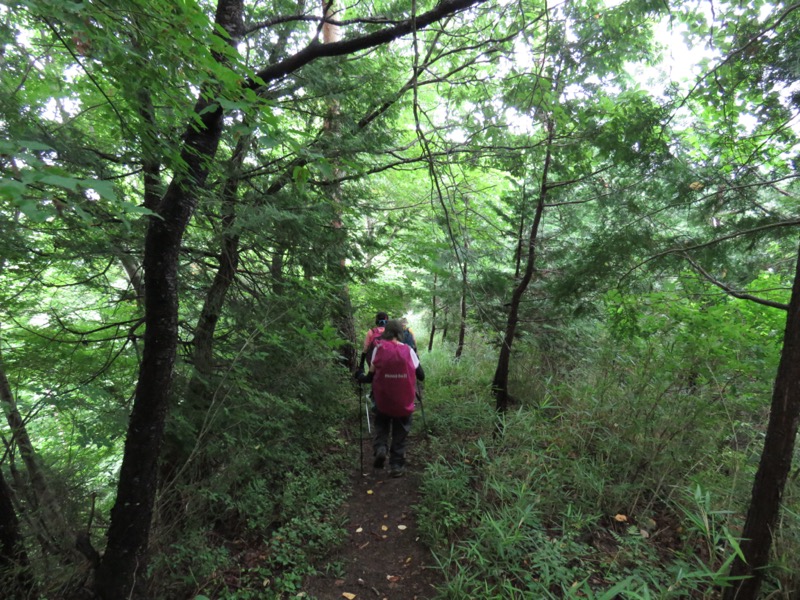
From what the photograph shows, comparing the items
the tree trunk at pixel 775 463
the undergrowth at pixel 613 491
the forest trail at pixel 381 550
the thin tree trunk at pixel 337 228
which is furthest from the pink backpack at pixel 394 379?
the tree trunk at pixel 775 463

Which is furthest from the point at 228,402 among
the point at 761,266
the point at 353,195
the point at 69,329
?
the point at 761,266

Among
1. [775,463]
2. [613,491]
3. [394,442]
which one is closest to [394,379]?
[394,442]

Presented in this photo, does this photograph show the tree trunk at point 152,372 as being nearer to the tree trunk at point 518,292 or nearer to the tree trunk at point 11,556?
the tree trunk at point 11,556

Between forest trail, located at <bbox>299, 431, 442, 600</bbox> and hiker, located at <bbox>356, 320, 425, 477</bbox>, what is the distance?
0.97ft

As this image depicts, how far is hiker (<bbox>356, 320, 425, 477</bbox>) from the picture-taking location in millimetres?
4855

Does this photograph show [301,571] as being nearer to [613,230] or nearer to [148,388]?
[148,388]

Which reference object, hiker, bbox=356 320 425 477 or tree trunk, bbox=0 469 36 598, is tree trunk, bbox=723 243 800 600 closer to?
hiker, bbox=356 320 425 477

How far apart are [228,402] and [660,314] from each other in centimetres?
514

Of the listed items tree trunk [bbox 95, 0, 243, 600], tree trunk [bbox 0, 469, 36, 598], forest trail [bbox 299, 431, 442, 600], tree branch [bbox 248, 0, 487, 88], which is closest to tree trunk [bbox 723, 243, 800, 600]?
forest trail [bbox 299, 431, 442, 600]

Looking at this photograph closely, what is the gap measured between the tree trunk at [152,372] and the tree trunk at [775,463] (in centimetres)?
401

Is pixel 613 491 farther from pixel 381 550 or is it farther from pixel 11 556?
pixel 11 556

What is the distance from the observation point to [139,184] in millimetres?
5516

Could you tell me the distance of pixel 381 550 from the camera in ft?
12.3

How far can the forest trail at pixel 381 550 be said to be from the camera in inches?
128
